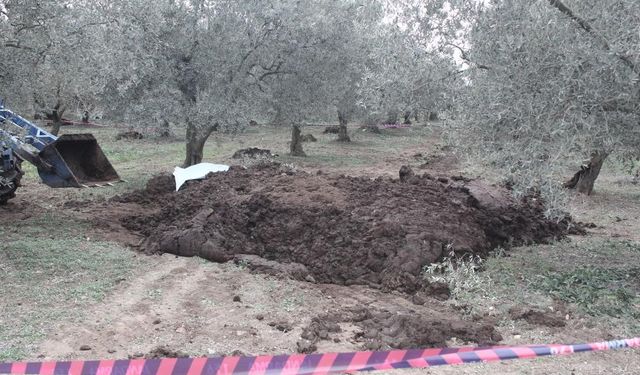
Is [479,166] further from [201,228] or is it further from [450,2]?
[201,228]

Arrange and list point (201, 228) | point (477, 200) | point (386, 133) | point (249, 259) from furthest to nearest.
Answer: point (386, 133), point (477, 200), point (201, 228), point (249, 259)

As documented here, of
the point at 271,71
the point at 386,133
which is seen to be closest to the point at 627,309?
the point at 271,71

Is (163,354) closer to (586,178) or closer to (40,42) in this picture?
(40,42)

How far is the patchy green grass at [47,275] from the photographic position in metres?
5.46

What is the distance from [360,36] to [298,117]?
3396 millimetres

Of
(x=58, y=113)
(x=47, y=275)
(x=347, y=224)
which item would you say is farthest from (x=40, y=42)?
(x=58, y=113)

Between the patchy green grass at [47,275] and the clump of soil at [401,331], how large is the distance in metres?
2.39

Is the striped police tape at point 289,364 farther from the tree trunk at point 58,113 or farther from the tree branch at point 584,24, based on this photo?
the tree trunk at point 58,113

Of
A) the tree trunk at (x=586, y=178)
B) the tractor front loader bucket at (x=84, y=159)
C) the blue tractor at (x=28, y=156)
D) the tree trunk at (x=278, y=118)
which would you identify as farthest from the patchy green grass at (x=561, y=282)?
the tree trunk at (x=278, y=118)

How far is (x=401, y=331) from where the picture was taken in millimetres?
5516

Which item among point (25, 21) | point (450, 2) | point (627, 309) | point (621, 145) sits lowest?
point (627, 309)

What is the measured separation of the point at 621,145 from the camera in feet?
19.2

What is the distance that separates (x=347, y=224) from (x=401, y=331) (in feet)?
10.7

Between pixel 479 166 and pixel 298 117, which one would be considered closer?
pixel 479 166
